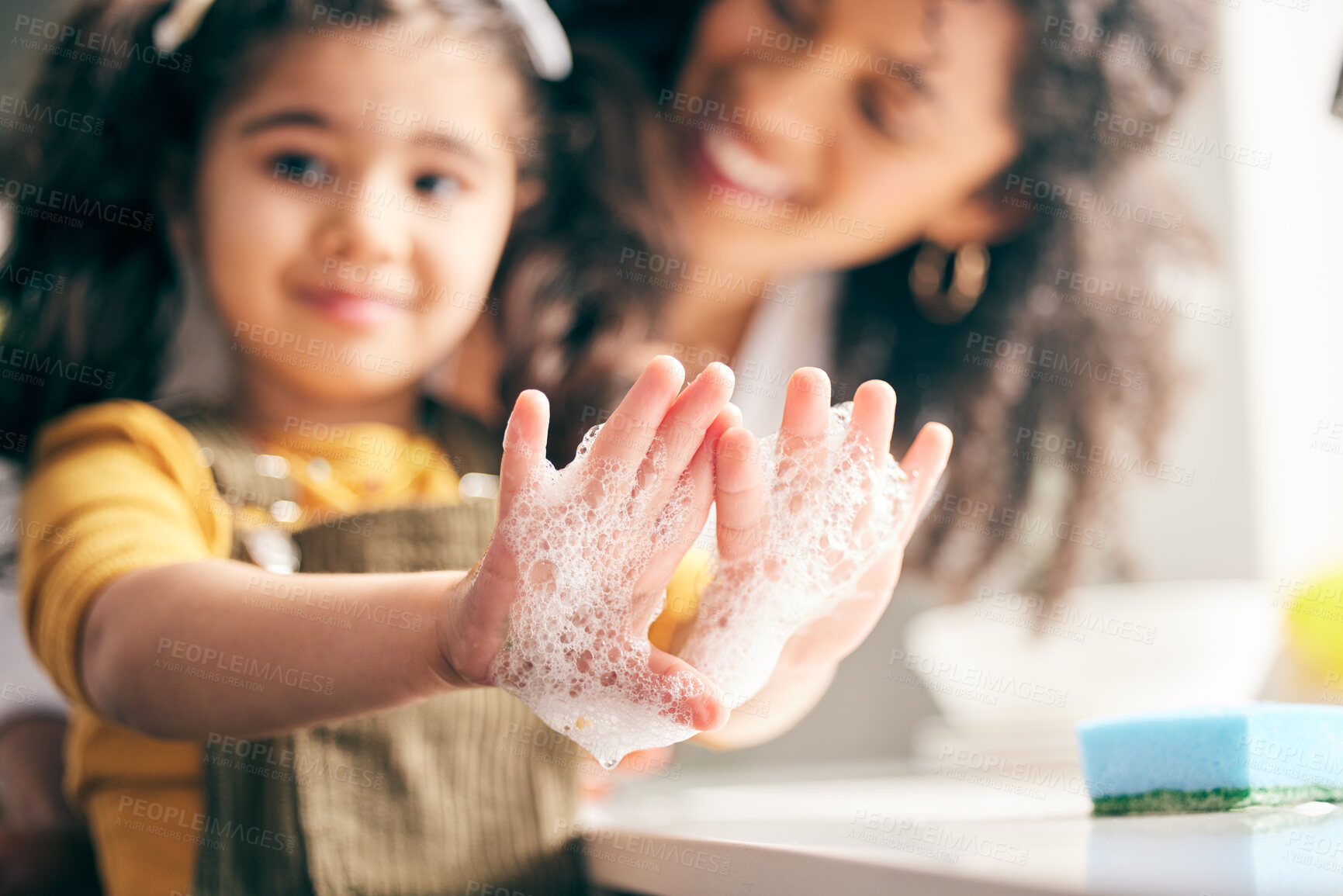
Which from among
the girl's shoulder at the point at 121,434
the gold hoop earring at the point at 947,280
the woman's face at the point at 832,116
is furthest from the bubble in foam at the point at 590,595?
the gold hoop earring at the point at 947,280

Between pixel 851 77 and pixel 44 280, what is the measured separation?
741 millimetres

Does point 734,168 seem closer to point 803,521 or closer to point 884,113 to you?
point 884,113

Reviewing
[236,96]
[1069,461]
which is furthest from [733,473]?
[1069,461]

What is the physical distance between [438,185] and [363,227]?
72mm

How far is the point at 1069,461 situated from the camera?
1.07m

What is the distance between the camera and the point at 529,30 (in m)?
0.80

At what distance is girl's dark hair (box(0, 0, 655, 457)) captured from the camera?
0.76 metres

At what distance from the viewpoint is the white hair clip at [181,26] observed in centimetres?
74

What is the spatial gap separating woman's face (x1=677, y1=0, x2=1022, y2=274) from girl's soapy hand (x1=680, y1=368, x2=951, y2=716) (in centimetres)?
55

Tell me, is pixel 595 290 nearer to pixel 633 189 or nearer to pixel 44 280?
pixel 633 189

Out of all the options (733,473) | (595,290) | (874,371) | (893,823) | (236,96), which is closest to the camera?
(733,473)

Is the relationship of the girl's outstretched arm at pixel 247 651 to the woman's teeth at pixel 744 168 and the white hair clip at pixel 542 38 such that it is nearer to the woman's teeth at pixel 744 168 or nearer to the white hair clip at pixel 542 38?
the white hair clip at pixel 542 38

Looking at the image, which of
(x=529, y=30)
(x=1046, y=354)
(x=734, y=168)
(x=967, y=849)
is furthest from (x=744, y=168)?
(x=967, y=849)

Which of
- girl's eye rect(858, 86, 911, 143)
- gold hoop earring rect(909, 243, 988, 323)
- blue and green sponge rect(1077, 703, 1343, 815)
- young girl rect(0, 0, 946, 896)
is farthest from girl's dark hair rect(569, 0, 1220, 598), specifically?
blue and green sponge rect(1077, 703, 1343, 815)
